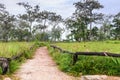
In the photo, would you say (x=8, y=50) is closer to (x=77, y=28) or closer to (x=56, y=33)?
(x=77, y=28)

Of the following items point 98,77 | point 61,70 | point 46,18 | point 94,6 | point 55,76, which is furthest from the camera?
point 46,18

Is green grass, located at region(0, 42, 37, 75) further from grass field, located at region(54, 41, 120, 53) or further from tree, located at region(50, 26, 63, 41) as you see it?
tree, located at region(50, 26, 63, 41)

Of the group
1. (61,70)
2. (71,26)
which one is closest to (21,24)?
(71,26)

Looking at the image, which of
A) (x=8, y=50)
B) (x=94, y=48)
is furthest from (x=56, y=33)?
(x=8, y=50)

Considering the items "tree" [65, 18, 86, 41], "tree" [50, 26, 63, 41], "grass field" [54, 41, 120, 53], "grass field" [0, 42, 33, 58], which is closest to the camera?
"grass field" [0, 42, 33, 58]

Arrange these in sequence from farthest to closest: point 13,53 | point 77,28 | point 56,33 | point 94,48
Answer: point 56,33 < point 77,28 < point 94,48 < point 13,53

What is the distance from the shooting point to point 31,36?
266 ft

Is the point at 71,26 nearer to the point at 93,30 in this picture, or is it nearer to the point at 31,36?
the point at 93,30

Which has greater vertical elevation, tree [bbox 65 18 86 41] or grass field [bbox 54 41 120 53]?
tree [bbox 65 18 86 41]

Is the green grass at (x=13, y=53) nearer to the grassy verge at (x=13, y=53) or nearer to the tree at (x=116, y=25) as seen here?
the grassy verge at (x=13, y=53)

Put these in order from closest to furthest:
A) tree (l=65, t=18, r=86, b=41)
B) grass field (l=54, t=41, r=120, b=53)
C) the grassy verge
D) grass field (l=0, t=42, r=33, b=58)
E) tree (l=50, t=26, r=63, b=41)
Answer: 1. the grassy verge
2. grass field (l=0, t=42, r=33, b=58)
3. grass field (l=54, t=41, r=120, b=53)
4. tree (l=65, t=18, r=86, b=41)
5. tree (l=50, t=26, r=63, b=41)

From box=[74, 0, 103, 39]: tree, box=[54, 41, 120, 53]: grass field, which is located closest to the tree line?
box=[74, 0, 103, 39]: tree

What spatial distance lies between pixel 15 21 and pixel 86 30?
23967 millimetres

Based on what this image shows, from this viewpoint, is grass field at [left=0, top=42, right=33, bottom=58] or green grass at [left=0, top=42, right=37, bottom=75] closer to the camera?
green grass at [left=0, top=42, right=37, bottom=75]
